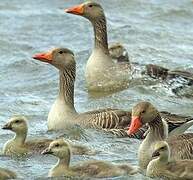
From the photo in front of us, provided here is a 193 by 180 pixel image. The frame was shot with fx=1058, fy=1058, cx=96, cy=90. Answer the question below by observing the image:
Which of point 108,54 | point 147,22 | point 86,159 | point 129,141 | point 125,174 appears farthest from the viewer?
point 147,22

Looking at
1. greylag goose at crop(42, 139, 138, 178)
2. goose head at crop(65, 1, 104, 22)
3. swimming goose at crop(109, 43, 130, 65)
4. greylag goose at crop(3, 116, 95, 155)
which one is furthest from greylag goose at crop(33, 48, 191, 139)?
swimming goose at crop(109, 43, 130, 65)

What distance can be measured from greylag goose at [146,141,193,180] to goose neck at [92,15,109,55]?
727 cm

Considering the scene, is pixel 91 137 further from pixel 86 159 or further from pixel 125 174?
pixel 125 174

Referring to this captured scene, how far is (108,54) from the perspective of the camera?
68.1ft

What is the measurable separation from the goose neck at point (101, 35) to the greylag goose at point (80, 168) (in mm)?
7086

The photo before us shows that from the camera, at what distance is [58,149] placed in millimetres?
13742

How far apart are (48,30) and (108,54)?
17.1 ft

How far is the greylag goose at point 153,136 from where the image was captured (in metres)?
14.2

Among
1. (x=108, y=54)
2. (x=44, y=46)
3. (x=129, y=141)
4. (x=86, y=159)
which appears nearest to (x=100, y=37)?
(x=108, y=54)

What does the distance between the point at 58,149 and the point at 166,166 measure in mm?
1418

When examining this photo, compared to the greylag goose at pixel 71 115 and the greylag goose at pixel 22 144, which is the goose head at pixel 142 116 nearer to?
the greylag goose at pixel 22 144

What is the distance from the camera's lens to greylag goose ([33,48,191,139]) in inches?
639

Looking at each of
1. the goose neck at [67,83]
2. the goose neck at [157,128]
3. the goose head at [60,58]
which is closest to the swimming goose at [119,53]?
the goose neck at [67,83]

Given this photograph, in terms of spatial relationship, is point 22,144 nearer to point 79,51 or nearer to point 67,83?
point 67,83
